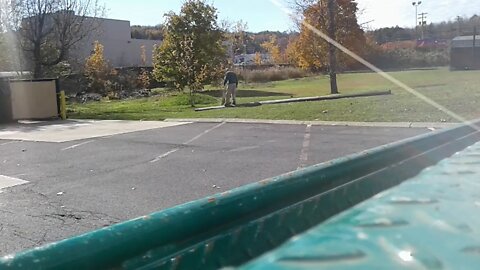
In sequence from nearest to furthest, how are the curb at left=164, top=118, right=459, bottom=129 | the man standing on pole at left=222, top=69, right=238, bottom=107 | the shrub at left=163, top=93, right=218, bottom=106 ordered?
the curb at left=164, top=118, right=459, bottom=129 < the man standing on pole at left=222, top=69, right=238, bottom=107 < the shrub at left=163, top=93, right=218, bottom=106

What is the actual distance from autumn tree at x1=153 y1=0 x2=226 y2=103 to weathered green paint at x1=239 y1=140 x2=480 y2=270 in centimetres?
2375

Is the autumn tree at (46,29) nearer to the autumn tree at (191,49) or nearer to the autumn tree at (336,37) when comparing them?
the autumn tree at (191,49)

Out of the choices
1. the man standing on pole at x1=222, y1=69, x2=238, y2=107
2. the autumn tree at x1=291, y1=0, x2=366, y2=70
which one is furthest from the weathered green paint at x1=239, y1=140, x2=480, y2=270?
the autumn tree at x1=291, y1=0, x2=366, y2=70

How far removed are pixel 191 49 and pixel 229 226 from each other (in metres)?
26.5

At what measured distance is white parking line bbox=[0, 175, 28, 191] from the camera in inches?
276

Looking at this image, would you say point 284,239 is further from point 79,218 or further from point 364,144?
point 364,144

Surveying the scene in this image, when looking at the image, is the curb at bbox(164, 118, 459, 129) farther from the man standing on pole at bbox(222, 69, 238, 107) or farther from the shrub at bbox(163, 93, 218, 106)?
the shrub at bbox(163, 93, 218, 106)

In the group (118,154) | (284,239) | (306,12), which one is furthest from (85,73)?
(284,239)

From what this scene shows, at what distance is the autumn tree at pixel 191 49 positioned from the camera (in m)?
28.1

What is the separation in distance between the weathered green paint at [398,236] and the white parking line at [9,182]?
217 inches

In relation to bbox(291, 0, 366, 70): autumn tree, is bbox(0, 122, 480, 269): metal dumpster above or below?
below

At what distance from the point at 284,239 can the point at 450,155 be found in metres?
3.36

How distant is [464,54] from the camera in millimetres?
58094

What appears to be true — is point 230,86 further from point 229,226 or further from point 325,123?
point 229,226
